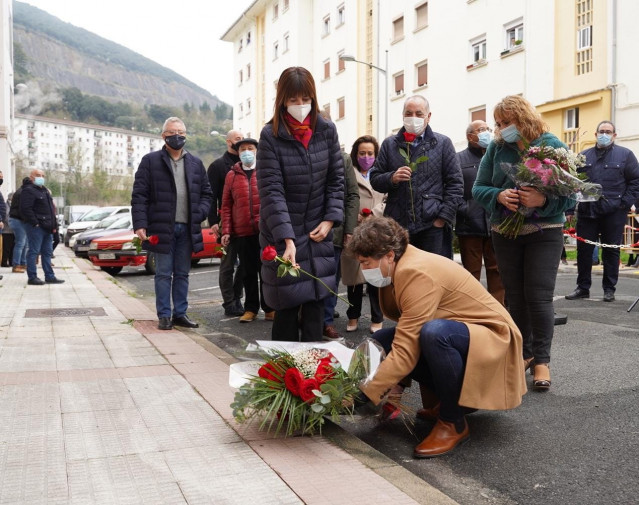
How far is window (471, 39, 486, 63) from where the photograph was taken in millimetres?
25359

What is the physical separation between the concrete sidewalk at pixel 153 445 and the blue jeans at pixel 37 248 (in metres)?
6.74

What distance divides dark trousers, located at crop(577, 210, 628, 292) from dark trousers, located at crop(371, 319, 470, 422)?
5.86 meters

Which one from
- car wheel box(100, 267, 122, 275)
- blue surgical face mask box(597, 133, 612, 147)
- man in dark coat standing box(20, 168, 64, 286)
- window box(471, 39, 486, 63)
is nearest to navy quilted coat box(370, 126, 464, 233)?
blue surgical face mask box(597, 133, 612, 147)

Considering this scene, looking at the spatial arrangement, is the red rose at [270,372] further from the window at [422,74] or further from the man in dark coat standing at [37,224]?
the window at [422,74]

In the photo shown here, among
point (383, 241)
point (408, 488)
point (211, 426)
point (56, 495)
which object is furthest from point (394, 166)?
point (56, 495)

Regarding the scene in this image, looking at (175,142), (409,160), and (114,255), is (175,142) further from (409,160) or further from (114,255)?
(114,255)

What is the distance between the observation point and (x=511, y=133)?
462 cm

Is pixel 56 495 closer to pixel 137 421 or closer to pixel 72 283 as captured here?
pixel 137 421

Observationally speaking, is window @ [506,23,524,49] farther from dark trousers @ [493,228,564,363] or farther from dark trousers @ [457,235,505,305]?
dark trousers @ [493,228,564,363]

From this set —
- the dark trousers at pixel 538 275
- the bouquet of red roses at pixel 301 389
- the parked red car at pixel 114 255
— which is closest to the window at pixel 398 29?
the parked red car at pixel 114 255

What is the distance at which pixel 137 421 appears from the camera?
369 cm

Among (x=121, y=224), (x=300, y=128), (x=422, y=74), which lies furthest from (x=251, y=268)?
(x=422, y=74)

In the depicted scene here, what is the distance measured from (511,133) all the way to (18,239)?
1154cm

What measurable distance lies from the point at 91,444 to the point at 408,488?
1.51 metres
